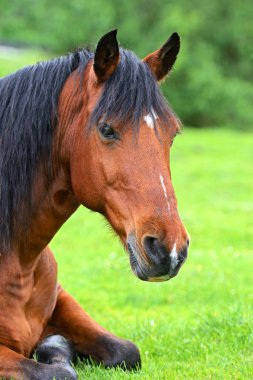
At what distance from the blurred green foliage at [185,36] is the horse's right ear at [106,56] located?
102ft

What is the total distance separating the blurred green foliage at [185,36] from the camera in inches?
1426

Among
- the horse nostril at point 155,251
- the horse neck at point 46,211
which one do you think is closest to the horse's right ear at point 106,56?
the horse neck at point 46,211

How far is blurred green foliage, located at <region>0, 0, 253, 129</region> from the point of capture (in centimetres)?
3622

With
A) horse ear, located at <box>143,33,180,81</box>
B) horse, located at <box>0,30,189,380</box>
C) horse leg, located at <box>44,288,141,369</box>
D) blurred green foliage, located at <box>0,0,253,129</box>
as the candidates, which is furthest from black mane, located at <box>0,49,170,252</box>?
blurred green foliage, located at <box>0,0,253,129</box>

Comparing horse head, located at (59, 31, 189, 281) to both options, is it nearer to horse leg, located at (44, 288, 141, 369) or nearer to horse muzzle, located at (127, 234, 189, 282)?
horse muzzle, located at (127, 234, 189, 282)

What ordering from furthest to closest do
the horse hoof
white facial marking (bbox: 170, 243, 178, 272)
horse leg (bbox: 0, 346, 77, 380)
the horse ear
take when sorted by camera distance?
the horse hoof → the horse ear → horse leg (bbox: 0, 346, 77, 380) → white facial marking (bbox: 170, 243, 178, 272)

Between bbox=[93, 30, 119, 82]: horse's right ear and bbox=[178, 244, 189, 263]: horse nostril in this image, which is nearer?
bbox=[178, 244, 189, 263]: horse nostril

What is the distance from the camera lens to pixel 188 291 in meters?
8.47

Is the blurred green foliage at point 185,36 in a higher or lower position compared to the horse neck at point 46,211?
lower

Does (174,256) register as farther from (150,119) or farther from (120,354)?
(120,354)

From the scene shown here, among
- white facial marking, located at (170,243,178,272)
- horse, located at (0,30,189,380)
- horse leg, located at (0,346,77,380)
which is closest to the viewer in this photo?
white facial marking, located at (170,243,178,272)

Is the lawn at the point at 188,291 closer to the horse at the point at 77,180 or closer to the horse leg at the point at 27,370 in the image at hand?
the horse at the point at 77,180

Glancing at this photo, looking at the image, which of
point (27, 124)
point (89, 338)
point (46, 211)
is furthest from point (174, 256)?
point (89, 338)

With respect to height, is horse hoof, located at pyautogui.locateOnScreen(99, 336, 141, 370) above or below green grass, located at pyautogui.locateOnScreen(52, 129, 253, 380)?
above
